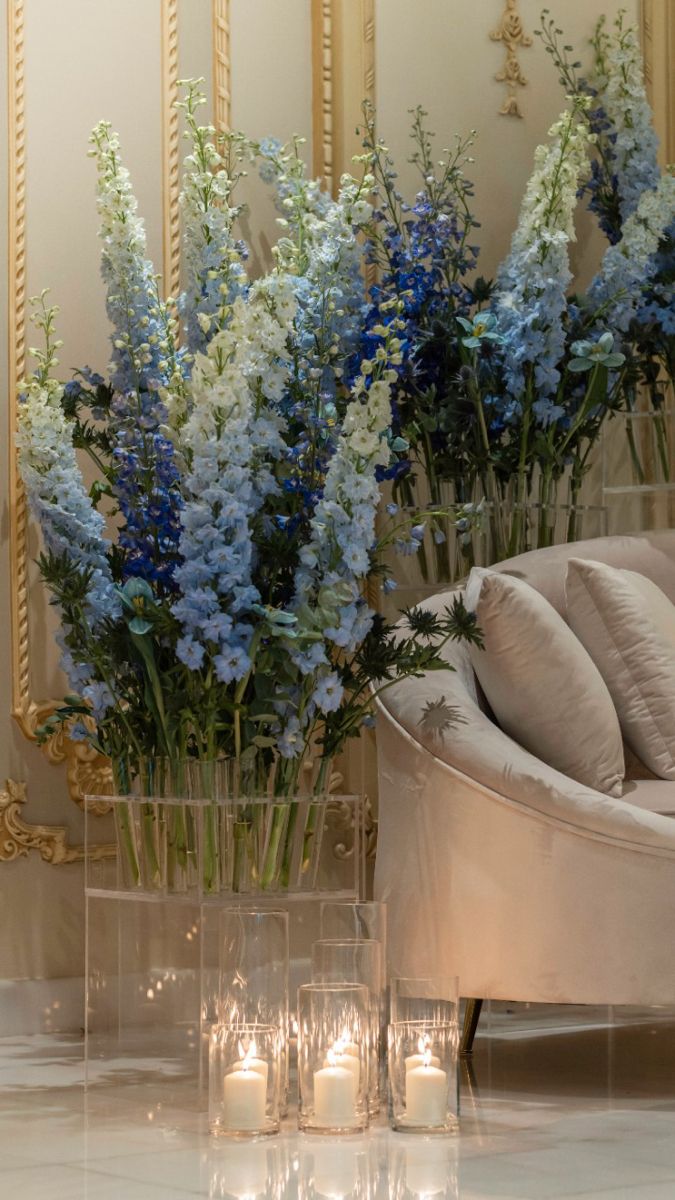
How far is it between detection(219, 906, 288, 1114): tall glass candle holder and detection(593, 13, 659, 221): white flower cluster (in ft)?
7.49

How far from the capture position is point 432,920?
9.73ft

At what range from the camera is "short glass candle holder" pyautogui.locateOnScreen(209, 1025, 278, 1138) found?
2490mm

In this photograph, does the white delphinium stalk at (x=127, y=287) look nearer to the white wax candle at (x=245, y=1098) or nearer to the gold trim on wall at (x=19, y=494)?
the gold trim on wall at (x=19, y=494)

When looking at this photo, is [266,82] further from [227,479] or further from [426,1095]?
[426,1095]

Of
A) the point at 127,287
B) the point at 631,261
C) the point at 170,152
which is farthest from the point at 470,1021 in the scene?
the point at 170,152

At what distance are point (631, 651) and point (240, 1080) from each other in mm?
1218

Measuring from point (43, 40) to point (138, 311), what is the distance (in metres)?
0.83

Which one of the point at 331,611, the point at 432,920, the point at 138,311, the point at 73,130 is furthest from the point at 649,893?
the point at 73,130

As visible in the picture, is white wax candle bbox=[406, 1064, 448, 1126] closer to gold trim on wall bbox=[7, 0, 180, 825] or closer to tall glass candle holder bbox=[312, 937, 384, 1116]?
tall glass candle holder bbox=[312, 937, 384, 1116]

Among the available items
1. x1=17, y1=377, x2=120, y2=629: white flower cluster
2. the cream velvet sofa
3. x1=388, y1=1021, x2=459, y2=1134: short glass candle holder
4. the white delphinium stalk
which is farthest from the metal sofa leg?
the white delphinium stalk

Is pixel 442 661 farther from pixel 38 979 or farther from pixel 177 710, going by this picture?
pixel 38 979

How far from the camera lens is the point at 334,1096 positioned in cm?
253

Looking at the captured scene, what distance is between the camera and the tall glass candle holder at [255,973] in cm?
256

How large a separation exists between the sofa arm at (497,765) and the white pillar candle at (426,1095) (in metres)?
0.50
